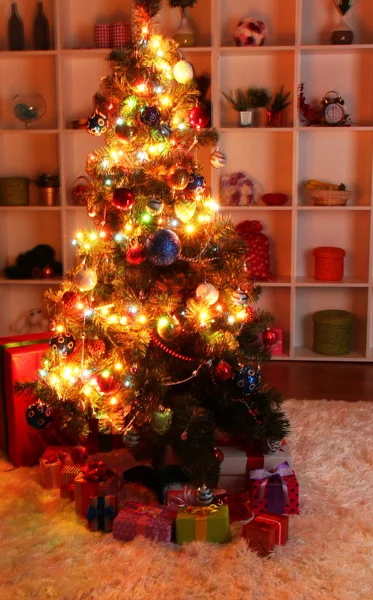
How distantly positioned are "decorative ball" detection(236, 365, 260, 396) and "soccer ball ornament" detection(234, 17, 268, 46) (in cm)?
235

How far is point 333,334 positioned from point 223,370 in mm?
2005

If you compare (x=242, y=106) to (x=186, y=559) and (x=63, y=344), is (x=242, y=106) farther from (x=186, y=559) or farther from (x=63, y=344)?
(x=186, y=559)

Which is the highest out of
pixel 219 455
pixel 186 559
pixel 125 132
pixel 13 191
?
pixel 125 132

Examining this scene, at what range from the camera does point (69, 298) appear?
2.38m

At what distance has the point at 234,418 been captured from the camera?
8.02ft

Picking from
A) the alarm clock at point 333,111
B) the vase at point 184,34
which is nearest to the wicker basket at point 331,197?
the alarm clock at point 333,111

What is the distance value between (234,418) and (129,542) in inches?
21.6

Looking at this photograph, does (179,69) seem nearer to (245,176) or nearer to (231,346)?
(231,346)

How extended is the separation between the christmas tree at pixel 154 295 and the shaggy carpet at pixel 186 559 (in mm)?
275

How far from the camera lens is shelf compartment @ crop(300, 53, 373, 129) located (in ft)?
13.9

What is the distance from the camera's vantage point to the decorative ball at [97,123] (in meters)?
2.36

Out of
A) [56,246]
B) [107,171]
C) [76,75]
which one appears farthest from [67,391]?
[76,75]

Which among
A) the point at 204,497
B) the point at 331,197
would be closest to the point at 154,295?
the point at 204,497

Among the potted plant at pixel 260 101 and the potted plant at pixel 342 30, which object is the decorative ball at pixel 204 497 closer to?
the potted plant at pixel 260 101
